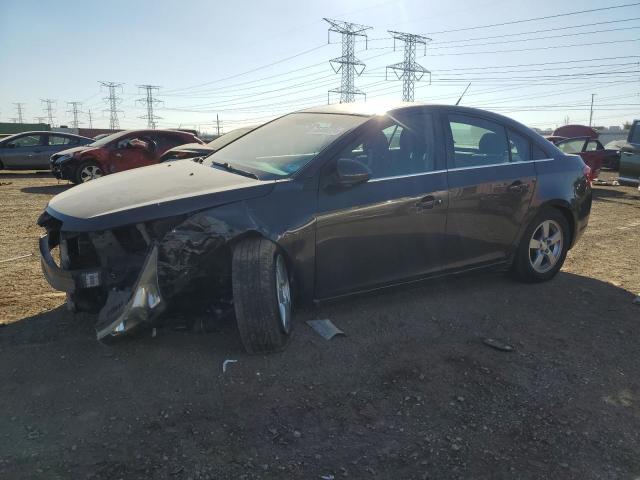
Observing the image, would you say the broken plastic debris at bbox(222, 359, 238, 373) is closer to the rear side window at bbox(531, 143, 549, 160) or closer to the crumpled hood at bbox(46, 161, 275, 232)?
the crumpled hood at bbox(46, 161, 275, 232)

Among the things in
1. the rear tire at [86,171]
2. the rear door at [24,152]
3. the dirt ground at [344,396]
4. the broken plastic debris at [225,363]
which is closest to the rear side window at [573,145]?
the dirt ground at [344,396]

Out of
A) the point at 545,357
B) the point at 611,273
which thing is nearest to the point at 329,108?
the point at 545,357

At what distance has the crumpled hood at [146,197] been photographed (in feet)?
9.91

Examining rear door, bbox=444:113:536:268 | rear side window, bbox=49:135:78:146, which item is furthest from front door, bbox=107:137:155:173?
rear door, bbox=444:113:536:268

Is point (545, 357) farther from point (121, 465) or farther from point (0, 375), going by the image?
point (0, 375)

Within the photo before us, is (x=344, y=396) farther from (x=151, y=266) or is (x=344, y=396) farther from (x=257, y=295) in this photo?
(x=151, y=266)

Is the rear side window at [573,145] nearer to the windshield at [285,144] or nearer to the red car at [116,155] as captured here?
the red car at [116,155]

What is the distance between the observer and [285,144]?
4.04m

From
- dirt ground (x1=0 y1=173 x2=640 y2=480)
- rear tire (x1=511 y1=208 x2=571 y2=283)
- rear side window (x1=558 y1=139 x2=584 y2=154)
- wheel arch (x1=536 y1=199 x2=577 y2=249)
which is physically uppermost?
rear side window (x1=558 y1=139 x2=584 y2=154)

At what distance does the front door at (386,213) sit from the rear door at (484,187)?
6.5 inches

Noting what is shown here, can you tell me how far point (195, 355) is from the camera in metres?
3.32

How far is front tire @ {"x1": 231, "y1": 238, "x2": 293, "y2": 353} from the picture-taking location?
309cm

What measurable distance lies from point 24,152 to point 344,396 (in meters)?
16.0

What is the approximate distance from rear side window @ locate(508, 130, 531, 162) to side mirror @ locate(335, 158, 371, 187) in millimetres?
1831
